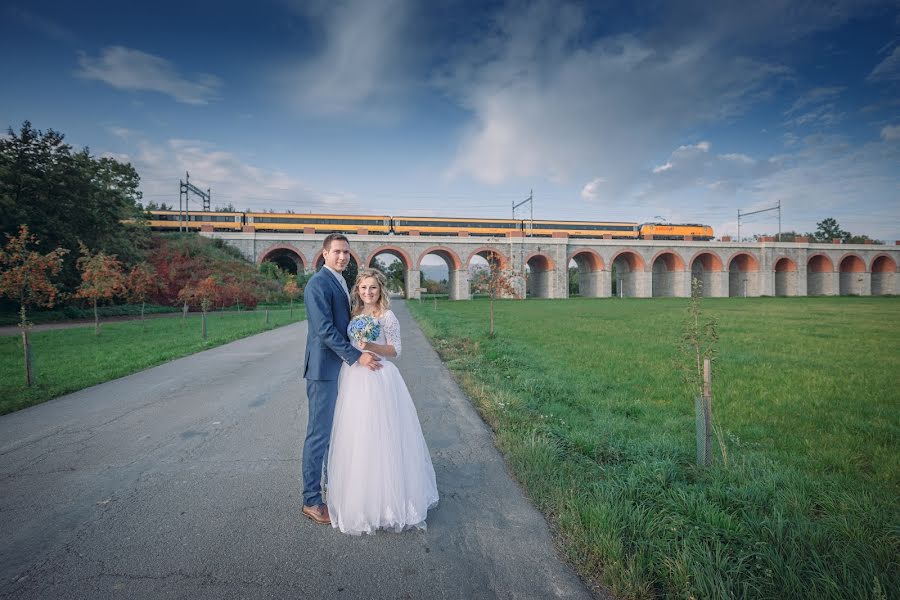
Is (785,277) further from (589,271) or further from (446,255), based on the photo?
(446,255)

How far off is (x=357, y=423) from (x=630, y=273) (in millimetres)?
50297

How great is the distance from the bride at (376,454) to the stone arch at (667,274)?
48987 millimetres

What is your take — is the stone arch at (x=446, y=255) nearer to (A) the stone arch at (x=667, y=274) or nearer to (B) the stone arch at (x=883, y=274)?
(A) the stone arch at (x=667, y=274)

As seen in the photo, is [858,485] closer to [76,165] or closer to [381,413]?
[381,413]

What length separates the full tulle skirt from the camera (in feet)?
8.78

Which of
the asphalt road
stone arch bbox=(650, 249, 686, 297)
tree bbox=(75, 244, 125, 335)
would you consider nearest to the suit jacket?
the asphalt road

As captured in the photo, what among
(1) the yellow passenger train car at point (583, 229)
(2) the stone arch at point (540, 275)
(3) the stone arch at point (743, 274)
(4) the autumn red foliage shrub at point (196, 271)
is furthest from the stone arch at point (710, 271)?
(4) the autumn red foliage shrub at point (196, 271)

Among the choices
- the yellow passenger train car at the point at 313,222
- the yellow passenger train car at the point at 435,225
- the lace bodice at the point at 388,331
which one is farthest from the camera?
the yellow passenger train car at the point at 435,225

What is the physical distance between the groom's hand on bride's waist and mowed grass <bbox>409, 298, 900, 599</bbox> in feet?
5.37

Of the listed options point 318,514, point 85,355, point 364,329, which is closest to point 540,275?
point 85,355

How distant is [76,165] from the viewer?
2195 cm

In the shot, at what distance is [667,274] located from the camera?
159 ft

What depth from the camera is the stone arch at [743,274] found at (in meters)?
48.6

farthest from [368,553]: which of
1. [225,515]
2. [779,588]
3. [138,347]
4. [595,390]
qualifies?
[138,347]
